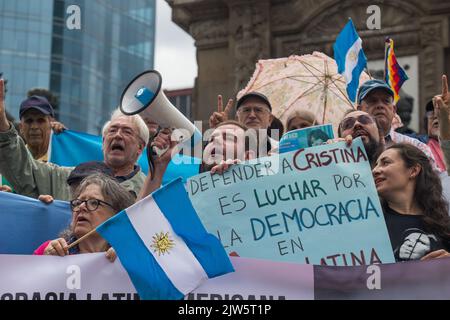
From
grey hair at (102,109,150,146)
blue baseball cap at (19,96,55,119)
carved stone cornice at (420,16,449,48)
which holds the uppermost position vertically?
carved stone cornice at (420,16,449,48)

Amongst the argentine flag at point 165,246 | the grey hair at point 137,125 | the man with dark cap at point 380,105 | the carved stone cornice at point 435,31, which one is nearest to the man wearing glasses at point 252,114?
the grey hair at point 137,125

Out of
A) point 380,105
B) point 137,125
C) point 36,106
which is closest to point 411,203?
point 380,105

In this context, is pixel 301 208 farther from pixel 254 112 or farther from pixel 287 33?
pixel 287 33

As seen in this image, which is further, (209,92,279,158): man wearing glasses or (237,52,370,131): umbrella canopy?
(237,52,370,131): umbrella canopy

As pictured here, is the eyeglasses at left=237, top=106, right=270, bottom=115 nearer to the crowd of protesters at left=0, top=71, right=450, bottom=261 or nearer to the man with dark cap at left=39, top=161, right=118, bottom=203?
the crowd of protesters at left=0, top=71, right=450, bottom=261

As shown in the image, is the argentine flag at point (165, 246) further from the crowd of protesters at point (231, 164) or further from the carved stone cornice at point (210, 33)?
the carved stone cornice at point (210, 33)

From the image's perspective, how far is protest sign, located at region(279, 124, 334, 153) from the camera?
5219 millimetres

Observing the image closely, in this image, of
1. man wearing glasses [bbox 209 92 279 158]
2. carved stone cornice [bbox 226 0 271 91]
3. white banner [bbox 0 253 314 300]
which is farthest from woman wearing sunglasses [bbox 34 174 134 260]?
carved stone cornice [bbox 226 0 271 91]

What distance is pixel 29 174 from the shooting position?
18.8ft

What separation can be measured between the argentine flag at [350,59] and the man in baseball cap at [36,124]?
6.77ft

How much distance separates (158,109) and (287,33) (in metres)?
8.16

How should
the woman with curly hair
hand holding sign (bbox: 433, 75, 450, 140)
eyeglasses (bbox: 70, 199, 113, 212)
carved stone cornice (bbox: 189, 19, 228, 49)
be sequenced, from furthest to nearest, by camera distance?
carved stone cornice (bbox: 189, 19, 228, 49) < hand holding sign (bbox: 433, 75, 450, 140) < eyeglasses (bbox: 70, 199, 113, 212) < the woman with curly hair

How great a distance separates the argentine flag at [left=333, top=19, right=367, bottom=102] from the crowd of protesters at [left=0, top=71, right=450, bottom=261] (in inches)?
24.4

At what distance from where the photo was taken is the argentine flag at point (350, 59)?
22.4 feet
